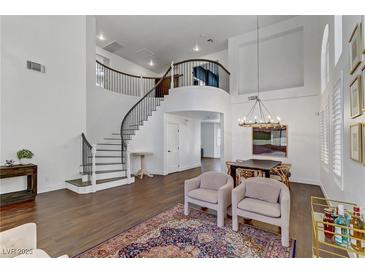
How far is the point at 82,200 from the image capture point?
3984 mm

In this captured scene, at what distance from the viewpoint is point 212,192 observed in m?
3.06

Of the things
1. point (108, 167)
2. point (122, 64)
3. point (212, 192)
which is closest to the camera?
point (212, 192)

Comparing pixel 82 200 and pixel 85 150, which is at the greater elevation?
pixel 85 150

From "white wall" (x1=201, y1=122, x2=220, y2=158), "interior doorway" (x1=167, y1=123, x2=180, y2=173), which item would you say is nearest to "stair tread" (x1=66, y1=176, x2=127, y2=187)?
"interior doorway" (x1=167, y1=123, x2=180, y2=173)

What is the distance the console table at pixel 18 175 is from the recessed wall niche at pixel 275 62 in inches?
287

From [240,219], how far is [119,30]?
768cm

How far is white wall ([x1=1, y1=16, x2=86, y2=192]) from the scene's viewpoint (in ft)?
13.2

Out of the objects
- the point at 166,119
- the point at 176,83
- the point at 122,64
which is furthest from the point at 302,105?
the point at 122,64

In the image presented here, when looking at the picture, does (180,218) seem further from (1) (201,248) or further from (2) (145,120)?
(2) (145,120)

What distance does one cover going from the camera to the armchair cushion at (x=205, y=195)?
288 centimetres

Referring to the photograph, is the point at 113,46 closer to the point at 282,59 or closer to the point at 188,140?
the point at 188,140

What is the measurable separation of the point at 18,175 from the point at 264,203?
16.3 feet

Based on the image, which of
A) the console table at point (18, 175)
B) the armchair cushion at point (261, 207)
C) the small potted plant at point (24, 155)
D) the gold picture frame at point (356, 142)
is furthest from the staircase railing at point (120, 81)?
the gold picture frame at point (356, 142)
